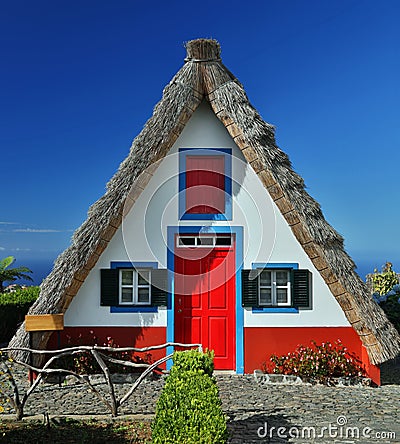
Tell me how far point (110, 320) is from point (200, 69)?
4.55m

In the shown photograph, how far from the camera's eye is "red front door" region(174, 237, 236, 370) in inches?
374

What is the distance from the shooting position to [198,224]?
31.2 feet

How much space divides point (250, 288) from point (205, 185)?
6.29 ft

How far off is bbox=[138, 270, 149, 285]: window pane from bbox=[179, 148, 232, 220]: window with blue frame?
1.15 meters

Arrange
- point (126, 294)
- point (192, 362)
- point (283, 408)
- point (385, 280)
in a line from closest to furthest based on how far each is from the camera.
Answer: point (192, 362) → point (283, 408) → point (126, 294) → point (385, 280)

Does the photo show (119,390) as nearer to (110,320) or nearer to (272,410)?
(110,320)

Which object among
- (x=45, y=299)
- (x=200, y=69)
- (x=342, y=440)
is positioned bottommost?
(x=342, y=440)

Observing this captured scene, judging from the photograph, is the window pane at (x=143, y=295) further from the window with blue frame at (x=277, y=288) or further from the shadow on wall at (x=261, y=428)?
the shadow on wall at (x=261, y=428)

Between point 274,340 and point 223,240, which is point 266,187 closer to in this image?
point 223,240

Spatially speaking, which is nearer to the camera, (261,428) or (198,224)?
(261,428)

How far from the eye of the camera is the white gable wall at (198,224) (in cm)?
933

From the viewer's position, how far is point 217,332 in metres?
9.52

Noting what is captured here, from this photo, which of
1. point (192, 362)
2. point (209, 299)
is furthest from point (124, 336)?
point (192, 362)

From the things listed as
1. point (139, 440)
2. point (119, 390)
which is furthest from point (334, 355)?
point (139, 440)
